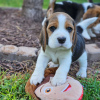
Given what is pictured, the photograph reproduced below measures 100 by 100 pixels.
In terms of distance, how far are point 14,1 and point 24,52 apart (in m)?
7.72

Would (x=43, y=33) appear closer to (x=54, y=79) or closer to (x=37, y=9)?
(x=54, y=79)

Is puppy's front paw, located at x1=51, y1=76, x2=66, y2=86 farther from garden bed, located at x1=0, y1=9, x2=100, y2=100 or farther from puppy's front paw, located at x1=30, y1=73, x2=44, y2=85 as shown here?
garden bed, located at x1=0, y1=9, x2=100, y2=100

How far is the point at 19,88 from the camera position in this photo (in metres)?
2.52

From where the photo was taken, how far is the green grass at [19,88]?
94.0 inches

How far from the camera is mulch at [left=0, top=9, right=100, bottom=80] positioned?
321 cm

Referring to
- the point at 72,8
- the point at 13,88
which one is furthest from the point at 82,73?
the point at 72,8

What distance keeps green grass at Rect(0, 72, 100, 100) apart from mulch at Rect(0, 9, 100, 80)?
271 mm

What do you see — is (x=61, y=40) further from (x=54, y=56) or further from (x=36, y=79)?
(x=36, y=79)

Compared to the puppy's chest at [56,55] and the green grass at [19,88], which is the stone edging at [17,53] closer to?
the green grass at [19,88]

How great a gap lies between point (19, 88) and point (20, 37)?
1.95 metres

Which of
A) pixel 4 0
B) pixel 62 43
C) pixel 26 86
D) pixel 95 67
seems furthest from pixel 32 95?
pixel 4 0

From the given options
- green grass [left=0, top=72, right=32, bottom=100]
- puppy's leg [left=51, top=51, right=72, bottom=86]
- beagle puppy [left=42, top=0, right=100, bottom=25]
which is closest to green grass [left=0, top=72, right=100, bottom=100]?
green grass [left=0, top=72, right=32, bottom=100]

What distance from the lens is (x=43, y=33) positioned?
257 cm

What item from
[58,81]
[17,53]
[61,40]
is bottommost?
[17,53]
